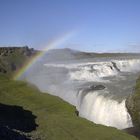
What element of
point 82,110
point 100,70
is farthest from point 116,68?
point 82,110

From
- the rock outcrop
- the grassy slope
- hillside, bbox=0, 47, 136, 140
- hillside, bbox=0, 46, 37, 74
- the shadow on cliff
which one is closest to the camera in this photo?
the shadow on cliff

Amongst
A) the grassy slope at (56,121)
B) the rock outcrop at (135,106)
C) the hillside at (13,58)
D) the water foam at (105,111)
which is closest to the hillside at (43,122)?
the grassy slope at (56,121)

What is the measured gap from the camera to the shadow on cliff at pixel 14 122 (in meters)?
29.7

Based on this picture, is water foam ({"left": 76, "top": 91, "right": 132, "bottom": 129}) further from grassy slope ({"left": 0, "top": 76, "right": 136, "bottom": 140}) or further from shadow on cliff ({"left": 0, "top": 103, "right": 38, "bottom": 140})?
shadow on cliff ({"left": 0, "top": 103, "right": 38, "bottom": 140})

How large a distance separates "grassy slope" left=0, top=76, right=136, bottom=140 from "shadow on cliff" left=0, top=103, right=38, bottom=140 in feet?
3.12

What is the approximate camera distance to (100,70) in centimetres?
10762

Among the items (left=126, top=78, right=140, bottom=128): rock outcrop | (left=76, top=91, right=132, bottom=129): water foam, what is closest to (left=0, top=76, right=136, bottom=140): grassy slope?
(left=76, top=91, right=132, bottom=129): water foam

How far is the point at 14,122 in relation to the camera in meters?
39.3

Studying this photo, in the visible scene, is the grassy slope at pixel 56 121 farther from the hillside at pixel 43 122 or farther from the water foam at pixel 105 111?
the water foam at pixel 105 111

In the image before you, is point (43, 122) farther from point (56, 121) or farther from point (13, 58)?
point (13, 58)

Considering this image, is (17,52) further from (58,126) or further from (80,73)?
(58,126)

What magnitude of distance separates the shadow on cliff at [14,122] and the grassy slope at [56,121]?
952 mm

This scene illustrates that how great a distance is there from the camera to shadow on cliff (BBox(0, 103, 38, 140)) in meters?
29.7

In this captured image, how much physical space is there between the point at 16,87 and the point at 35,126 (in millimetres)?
33624
